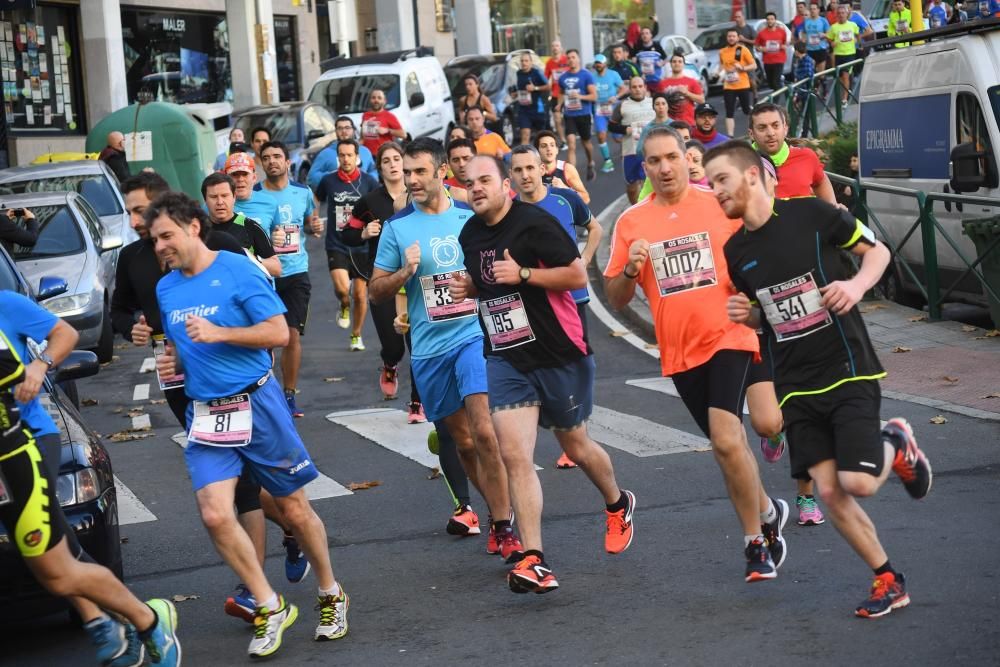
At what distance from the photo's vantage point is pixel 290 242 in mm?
12250

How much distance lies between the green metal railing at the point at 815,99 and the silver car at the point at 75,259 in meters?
12.1

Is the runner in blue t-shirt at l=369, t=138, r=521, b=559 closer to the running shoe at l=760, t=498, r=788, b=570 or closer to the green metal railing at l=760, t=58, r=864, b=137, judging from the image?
the running shoe at l=760, t=498, r=788, b=570

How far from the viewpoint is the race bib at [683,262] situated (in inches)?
283

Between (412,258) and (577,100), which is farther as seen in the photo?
(577,100)

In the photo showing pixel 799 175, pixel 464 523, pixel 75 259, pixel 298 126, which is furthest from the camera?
pixel 298 126

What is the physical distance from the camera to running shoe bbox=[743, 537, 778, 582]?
6.84 m

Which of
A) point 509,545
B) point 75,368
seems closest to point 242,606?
point 509,545

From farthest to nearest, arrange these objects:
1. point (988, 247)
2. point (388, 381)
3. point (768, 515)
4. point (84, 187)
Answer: point (84, 187) < point (988, 247) < point (388, 381) < point (768, 515)

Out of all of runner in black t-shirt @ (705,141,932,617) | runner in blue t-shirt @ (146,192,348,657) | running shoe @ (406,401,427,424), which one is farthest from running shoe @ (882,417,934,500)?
running shoe @ (406,401,427,424)

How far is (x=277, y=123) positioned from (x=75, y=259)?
463 inches

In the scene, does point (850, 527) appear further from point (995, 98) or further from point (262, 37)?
point (262, 37)

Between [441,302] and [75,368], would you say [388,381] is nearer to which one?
[441,302]

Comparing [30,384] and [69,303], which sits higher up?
[30,384]

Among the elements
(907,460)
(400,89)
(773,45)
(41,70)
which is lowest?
(907,460)
